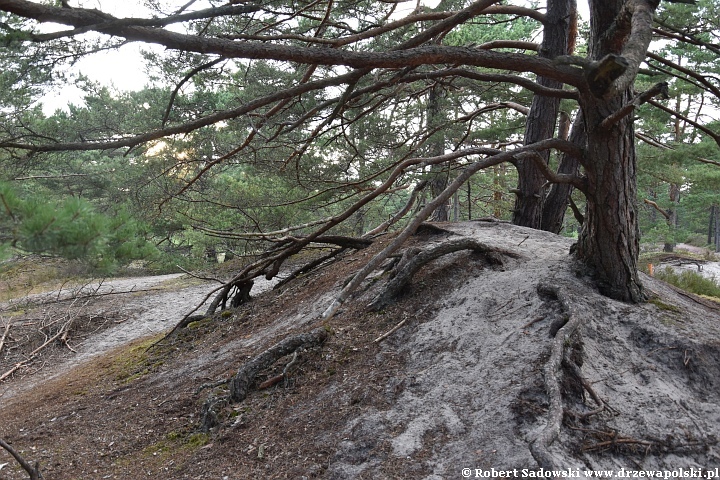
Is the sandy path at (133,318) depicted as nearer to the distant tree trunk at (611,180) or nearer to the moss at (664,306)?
the distant tree trunk at (611,180)

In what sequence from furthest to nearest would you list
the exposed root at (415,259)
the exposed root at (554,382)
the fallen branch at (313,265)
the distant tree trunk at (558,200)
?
the fallen branch at (313,265)
the distant tree trunk at (558,200)
the exposed root at (415,259)
the exposed root at (554,382)

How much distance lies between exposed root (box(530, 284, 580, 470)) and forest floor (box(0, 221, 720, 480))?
0.01 meters

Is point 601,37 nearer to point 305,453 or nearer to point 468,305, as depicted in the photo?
point 468,305

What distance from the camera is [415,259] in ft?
14.8

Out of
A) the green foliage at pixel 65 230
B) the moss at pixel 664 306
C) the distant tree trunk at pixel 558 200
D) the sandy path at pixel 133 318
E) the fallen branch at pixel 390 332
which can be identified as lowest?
the sandy path at pixel 133 318

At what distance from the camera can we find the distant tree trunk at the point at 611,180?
352 cm

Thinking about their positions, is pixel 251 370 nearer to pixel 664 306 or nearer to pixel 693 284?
pixel 664 306

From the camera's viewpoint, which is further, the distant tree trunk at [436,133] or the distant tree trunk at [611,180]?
the distant tree trunk at [436,133]

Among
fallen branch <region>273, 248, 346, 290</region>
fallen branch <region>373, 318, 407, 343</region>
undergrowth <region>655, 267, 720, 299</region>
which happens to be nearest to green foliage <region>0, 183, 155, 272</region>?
fallen branch <region>373, 318, 407, 343</region>

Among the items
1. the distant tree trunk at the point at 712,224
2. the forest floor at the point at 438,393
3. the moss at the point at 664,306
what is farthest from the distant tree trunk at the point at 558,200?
the distant tree trunk at the point at 712,224

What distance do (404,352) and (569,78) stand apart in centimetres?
239

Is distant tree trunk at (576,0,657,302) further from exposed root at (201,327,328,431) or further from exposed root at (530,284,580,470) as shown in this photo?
exposed root at (201,327,328,431)

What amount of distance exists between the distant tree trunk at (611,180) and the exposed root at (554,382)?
22.8 inches

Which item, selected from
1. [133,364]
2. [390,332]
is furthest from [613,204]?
[133,364]
